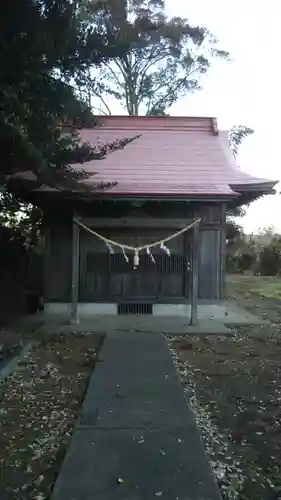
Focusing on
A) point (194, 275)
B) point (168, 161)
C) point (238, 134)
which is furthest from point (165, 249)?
point (238, 134)

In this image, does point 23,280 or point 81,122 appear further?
point 23,280

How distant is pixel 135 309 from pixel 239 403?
5553mm

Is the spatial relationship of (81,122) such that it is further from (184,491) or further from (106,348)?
(184,491)

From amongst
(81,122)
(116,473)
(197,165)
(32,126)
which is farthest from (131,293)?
(116,473)

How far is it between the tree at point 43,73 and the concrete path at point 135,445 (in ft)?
8.03

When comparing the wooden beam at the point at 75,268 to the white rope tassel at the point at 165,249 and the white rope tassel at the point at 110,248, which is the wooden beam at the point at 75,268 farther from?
the white rope tassel at the point at 165,249

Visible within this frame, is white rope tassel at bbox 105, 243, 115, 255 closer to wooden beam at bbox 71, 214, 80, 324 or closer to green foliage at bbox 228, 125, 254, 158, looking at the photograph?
wooden beam at bbox 71, 214, 80, 324

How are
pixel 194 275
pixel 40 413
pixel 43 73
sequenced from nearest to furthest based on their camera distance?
pixel 40 413, pixel 43 73, pixel 194 275

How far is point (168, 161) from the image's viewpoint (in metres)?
11.1

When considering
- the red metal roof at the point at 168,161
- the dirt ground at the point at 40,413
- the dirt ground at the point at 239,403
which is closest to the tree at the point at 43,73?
the dirt ground at the point at 40,413

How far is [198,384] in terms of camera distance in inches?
215

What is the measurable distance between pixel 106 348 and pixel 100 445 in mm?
3411

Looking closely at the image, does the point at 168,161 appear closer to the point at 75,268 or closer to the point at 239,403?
the point at 75,268

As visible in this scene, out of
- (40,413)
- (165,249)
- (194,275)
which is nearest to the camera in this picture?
(40,413)
